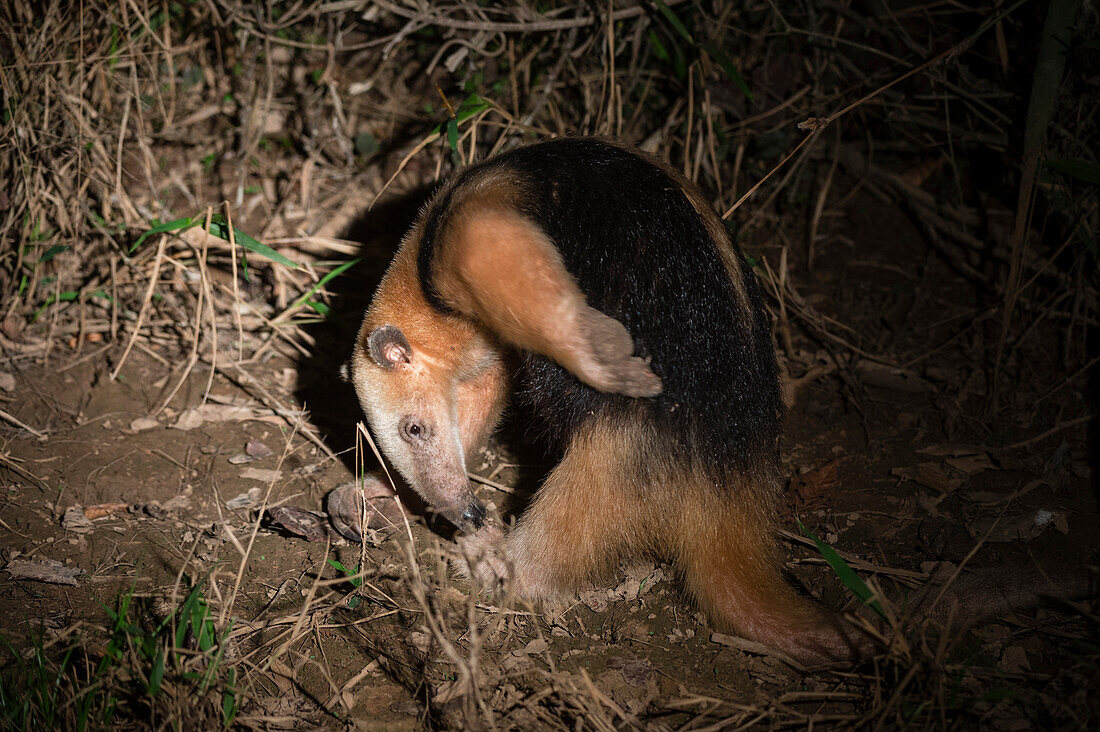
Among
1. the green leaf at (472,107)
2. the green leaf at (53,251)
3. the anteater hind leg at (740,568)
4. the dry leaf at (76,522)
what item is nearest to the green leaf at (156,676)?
the dry leaf at (76,522)

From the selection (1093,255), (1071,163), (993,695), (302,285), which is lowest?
(302,285)

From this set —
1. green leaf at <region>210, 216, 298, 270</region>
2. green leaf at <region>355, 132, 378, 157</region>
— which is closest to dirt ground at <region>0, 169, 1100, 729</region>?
green leaf at <region>210, 216, 298, 270</region>

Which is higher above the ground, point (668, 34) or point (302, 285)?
point (668, 34)

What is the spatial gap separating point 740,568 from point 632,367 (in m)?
0.86

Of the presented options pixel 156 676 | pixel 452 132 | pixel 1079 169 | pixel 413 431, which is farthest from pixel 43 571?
pixel 1079 169

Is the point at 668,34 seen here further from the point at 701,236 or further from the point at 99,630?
the point at 99,630

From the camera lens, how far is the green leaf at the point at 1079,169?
3480 millimetres

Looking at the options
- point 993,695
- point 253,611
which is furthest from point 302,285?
point 993,695

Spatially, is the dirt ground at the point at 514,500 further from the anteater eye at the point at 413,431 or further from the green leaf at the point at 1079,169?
the green leaf at the point at 1079,169

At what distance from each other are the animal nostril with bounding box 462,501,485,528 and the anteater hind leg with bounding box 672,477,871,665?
2.84 ft

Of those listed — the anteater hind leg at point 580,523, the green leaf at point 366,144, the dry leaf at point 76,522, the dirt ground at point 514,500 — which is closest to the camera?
the dirt ground at point 514,500

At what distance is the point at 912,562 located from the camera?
3170 millimetres

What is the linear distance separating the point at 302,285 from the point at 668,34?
2626 millimetres

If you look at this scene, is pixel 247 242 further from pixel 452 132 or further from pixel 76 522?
pixel 76 522
